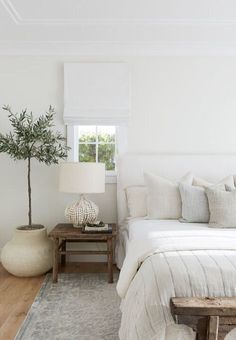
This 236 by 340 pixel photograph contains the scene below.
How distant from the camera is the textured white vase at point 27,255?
3.53 metres

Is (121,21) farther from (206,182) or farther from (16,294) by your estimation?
(16,294)

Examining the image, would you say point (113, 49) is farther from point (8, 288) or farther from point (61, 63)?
point (8, 288)

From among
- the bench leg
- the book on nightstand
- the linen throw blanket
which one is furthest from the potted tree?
the bench leg

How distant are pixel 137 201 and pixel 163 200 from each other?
355mm

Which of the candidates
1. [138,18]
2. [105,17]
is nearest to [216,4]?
[138,18]

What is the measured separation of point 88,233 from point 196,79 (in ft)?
7.29

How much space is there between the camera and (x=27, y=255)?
353cm

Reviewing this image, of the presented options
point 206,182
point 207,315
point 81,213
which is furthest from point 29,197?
point 207,315

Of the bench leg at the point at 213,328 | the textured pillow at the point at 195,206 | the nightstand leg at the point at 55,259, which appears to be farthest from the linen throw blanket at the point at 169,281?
the nightstand leg at the point at 55,259

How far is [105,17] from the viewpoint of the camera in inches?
132

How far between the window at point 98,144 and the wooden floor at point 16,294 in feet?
3.98

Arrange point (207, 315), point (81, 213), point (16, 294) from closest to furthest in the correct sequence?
point (207, 315) → point (16, 294) → point (81, 213)

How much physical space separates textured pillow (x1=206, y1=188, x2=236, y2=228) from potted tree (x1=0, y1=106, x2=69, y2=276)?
66.0 inches

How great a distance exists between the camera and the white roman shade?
13.3ft
